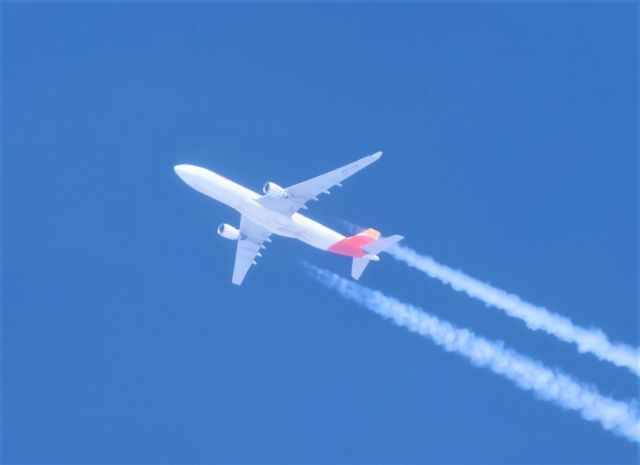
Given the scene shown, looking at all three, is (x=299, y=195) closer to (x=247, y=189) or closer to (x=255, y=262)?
(x=247, y=189)

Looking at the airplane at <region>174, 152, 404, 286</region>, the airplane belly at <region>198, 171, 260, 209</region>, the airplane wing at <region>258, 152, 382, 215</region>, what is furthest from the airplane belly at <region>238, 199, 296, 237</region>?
the airplane belly at <region>198, 171, 260, 209</region>

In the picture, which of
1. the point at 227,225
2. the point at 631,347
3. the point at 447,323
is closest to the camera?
the point at 631,347

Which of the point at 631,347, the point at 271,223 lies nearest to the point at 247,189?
the point at 271,223

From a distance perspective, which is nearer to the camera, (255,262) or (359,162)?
(359,162)

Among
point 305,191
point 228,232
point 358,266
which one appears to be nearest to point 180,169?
point 228,232

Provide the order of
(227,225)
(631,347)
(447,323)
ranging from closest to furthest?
(631,347) < (447,323) < (227,225)

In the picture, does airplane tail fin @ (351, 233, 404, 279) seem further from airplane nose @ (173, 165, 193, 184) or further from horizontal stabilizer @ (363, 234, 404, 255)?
airplane nose @ (173, 165, 193, 184)
